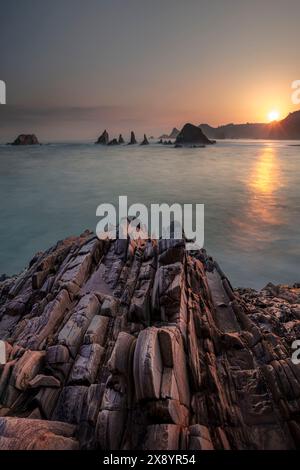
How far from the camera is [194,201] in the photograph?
66.4m

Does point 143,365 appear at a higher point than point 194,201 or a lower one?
lower

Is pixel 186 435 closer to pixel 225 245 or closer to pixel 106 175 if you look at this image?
pixel 225 245

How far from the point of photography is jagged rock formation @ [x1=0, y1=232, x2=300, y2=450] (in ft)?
25.7

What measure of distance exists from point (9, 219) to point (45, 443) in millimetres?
50279

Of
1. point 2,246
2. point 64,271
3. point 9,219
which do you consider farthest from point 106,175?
point 64,271

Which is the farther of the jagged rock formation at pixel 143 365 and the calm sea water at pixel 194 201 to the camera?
the calm sea water at pixel 194 201

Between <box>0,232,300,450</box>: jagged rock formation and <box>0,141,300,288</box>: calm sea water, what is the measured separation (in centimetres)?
1918

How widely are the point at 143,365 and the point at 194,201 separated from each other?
2371 inches

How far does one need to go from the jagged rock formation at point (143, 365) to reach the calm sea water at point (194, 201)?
1918 centimetres

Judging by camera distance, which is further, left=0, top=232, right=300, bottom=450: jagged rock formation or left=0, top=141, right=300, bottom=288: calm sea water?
left=0, top=141, right=300, bottom=288: calm sea water

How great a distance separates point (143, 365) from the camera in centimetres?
820

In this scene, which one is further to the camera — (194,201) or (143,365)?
(194,201)

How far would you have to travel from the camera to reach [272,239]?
4344cm

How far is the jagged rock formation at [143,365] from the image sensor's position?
7.84 meters
